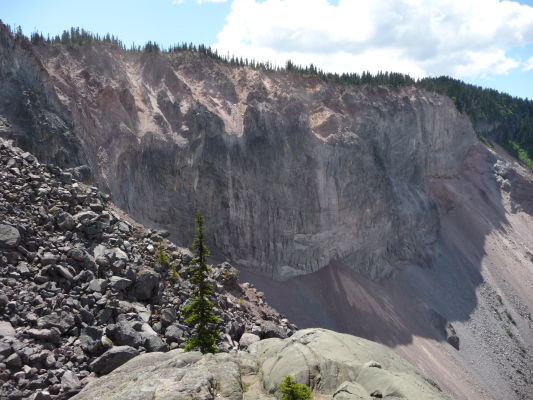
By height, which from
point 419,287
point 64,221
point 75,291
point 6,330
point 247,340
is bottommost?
point 419,287

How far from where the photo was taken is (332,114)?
164 ft

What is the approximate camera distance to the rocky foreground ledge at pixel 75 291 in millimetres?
13258

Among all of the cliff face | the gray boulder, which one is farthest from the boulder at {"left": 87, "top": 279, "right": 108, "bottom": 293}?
the cliff face

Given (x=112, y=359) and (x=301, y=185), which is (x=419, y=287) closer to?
(x=301, y=185)

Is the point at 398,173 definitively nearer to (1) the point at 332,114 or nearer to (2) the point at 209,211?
(1) the point at 332,114

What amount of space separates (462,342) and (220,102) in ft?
110

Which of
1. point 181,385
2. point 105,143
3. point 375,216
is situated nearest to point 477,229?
point 375,216

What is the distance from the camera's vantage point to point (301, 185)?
4534cm

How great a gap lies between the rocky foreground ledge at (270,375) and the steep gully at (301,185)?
14.3 m

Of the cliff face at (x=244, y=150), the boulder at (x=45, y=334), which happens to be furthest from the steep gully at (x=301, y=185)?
the boulder at (x=45, y=334)

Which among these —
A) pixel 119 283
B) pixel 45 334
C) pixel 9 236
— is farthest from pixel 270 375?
pixel 9 236

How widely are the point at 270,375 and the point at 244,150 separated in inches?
1220

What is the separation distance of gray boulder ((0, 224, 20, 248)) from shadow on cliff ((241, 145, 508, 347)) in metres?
26.8

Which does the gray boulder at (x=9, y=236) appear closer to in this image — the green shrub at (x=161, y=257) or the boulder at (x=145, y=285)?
the boulder at (x=145, y=285)
